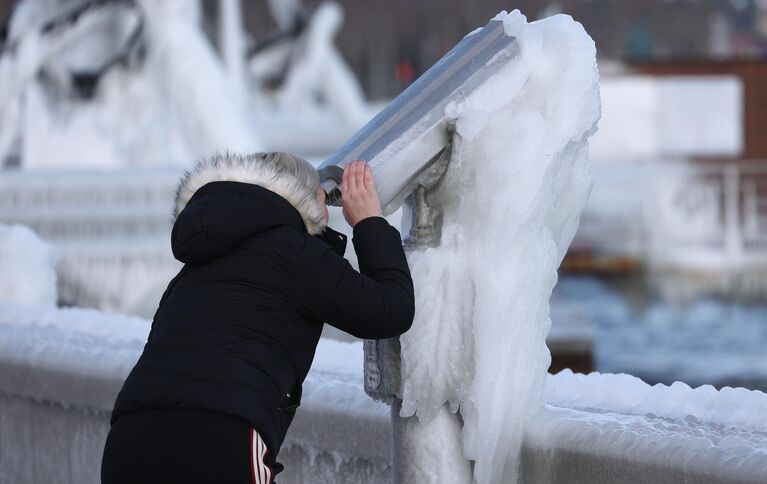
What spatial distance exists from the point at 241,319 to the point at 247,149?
9003mm

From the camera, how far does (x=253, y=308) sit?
8.24ft

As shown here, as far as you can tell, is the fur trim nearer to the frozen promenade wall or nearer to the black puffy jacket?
the black puffy jacket

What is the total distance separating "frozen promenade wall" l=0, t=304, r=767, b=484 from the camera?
2527 mm

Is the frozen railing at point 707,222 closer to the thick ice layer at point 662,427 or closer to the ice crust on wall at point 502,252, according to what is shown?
the thick ice layer at point 662,427

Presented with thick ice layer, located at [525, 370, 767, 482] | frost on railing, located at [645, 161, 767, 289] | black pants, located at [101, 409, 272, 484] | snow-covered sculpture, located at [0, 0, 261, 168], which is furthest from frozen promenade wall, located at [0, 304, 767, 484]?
frost on railing, located at [645, 161, 767, 289]

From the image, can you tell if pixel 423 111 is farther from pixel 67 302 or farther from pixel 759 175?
pixel 759 175

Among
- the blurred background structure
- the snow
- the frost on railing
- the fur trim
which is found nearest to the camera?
the fur trim

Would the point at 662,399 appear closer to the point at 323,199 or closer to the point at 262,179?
the point at 323,199

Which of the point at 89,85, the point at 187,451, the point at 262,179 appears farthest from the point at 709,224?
the point at 187,451

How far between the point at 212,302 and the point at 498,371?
1.90 ft

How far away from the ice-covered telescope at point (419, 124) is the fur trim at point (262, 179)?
0.50 feet

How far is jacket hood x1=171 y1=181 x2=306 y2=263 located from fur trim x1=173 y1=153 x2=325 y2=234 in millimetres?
20

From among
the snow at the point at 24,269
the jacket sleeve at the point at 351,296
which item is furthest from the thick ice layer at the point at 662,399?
the snow at the point at 24,269

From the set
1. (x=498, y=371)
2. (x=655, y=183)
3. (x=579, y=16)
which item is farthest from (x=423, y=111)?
(x=579, y=16)
